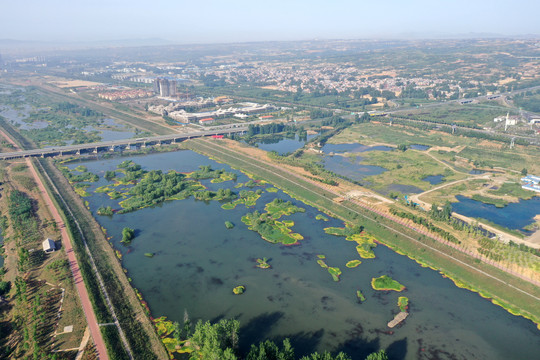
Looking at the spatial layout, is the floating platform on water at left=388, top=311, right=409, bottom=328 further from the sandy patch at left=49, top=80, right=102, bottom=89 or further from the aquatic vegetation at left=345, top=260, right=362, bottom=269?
the sandy patch at left=49, top=80, right=102, bottom=89

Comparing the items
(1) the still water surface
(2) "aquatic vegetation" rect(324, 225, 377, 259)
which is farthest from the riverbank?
(1) the still water surface

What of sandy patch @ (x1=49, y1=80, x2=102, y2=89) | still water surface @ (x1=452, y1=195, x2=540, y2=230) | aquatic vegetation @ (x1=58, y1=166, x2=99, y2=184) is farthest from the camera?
sandy patch @ (x1=49, y1=80, x2=102, y2=89)

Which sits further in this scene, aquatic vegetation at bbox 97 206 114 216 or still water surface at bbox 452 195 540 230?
aquatic vegetation at bbox 97 206 114 216

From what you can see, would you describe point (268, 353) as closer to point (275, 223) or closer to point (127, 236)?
point (275, 223)

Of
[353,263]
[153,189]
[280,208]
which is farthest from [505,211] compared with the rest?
[153,189]

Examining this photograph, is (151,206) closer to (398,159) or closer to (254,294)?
(254,294)

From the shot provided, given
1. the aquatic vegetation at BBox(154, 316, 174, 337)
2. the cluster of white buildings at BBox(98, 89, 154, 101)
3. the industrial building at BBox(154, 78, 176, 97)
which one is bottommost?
the aquatic vegetation at BBox(154, 316, 174, 337)
